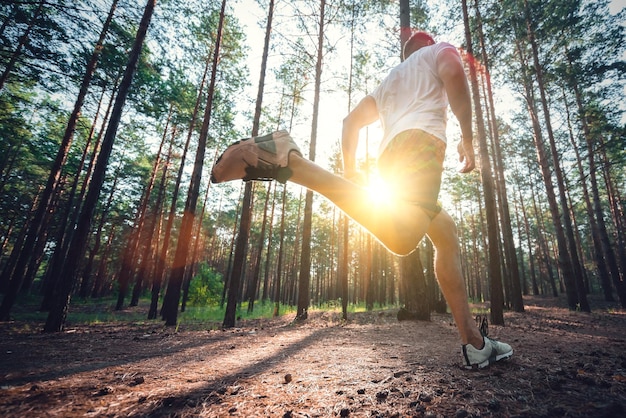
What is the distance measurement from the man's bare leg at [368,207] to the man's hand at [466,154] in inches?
33.8

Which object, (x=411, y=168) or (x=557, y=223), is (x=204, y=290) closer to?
(x=557, y=223)

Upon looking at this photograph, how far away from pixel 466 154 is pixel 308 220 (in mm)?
8852

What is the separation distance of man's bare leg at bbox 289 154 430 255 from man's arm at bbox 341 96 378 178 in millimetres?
536

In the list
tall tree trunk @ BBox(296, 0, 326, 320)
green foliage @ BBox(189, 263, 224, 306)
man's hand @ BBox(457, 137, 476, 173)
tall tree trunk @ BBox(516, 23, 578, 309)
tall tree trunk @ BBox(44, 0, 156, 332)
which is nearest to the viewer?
man's hand @ BBox(457, 137, 476, 173)

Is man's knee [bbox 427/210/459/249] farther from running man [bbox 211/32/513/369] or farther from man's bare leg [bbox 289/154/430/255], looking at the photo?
man's bare leg [bbox 289/154/430/255]

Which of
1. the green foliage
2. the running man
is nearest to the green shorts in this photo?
the running man

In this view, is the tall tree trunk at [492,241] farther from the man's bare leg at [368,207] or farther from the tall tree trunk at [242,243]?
the tall tree trunk at [242,243]

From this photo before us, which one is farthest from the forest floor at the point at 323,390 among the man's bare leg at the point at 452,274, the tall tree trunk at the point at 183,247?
the tall tree trunk at the point at 183,247

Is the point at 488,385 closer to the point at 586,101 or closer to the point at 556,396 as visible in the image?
the point at 556,396

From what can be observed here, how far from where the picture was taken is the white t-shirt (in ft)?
6.38

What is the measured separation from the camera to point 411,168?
1.85 meters

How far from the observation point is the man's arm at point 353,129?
2264mm

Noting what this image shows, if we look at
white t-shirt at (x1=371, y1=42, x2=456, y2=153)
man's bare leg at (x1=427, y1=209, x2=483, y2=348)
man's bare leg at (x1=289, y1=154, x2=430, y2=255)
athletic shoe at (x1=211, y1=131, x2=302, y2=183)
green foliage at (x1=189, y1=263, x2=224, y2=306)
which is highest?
white t-shirt at (x1=371, y1=42, x2=456, y2=153)

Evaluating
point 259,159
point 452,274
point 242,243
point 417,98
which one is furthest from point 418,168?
point 242,243
